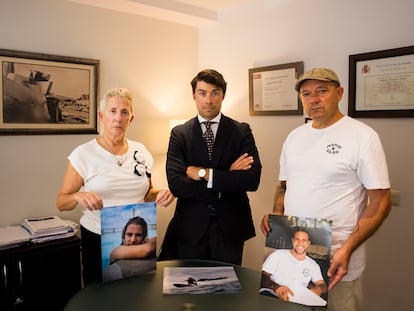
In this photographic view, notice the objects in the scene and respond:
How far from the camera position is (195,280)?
60.2 inches

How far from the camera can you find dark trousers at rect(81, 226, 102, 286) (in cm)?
183

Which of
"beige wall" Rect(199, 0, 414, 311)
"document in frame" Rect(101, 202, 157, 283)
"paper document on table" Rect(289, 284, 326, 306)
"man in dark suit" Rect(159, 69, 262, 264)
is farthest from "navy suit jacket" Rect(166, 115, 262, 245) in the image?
"beige wall" Rect(199, 0, 414, 311)

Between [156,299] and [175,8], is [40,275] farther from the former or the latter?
[175,8]

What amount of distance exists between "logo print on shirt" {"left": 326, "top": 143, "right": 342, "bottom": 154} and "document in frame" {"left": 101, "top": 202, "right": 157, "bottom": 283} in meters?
0.77

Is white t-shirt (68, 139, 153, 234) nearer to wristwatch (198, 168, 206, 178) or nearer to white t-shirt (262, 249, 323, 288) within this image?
wristwatch (198, 168, 206, 178)

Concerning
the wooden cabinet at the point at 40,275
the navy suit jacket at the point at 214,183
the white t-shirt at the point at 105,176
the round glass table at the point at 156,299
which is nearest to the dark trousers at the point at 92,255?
the white t-shirt at the point at 105,176

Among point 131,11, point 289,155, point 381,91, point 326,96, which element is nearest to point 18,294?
point 289,155

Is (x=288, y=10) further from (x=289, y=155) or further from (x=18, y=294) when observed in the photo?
(x=18, y=294)

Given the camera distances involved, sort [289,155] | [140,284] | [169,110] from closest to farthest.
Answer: [140,284], [289,155], [169,110]

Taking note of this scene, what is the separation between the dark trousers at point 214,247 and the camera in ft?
6.81

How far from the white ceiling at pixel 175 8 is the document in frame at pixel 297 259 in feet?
7.58

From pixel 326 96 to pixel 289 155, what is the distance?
32 centimetres

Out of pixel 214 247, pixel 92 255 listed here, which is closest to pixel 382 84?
pixel 214 247

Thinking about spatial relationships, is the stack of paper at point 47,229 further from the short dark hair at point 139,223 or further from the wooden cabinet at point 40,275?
the short dark hair at point 139,223
